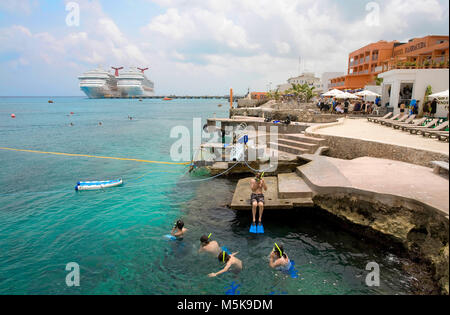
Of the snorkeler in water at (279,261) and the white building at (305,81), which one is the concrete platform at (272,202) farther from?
the white building at (305,81)

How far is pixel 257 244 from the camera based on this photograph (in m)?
7.94

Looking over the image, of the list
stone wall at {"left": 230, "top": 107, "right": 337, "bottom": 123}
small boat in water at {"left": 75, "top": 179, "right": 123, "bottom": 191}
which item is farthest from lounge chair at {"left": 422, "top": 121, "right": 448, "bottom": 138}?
small boat in water at {"left": 75, "top": 179, "right": 123, "bottom": 191}

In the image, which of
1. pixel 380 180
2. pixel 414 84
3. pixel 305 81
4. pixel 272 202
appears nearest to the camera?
pixel 380 180

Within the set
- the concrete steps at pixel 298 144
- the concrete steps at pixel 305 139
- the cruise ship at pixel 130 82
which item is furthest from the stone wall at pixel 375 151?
the cruise ship at pixel 130 82

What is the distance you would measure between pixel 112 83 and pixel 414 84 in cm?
16640

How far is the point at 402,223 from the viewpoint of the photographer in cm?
700

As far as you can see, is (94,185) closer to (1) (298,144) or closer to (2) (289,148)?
(2) (289,148)

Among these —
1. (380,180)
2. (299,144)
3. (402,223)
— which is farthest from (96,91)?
(402,223)

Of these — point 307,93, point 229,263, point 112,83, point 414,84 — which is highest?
point 112,83

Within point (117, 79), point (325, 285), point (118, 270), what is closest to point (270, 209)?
point (325, 285)

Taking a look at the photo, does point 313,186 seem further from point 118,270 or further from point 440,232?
point 118,270

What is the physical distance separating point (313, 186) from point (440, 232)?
11.9 feet

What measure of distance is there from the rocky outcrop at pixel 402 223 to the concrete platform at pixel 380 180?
8.4 inches

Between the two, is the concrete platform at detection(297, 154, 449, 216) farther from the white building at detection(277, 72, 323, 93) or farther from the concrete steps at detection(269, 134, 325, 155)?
the white building at detection(277, 72, 323, 93)
